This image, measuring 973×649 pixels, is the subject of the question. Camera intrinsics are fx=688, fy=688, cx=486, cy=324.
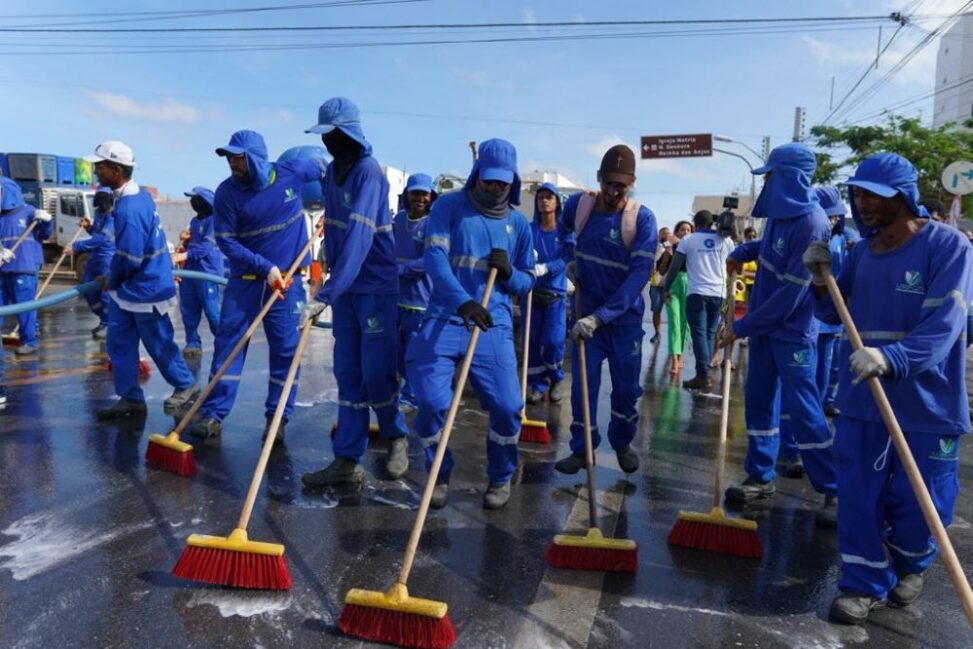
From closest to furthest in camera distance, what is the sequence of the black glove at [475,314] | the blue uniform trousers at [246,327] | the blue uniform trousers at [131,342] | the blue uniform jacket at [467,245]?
the black glove at [475,314]
the blue uniform jacket at [467,245]
the blue uniform trousers at [246,327]
the blue uniform trousers at [131,342]

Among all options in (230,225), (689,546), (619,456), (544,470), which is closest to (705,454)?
(619,456)

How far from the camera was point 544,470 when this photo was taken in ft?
15.7

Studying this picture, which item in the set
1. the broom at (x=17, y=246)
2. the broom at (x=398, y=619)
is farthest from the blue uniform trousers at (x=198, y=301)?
the broom at (x=398, y=619)

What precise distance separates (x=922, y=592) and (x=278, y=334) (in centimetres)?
417

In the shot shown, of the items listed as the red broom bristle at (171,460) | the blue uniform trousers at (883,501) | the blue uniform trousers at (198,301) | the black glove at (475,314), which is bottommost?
the red broom bristle at (171,460)

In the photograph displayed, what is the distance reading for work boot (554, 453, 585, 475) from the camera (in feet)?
15.0

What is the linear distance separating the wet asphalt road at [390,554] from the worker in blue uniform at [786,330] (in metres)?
0.40

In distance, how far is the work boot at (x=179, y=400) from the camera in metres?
5.72

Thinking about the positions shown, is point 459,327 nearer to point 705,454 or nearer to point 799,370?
point 799,370

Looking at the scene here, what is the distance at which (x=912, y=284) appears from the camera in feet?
9.54

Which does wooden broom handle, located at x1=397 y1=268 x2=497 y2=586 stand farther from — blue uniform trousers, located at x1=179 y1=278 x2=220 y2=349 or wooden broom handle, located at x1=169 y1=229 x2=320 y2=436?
blue uniform trousers, located at x1=179 y1=278 x2=220 y2=349

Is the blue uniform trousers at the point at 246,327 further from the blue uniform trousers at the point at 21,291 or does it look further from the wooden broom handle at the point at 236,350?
the blue uniform trousers at the point at 21,291

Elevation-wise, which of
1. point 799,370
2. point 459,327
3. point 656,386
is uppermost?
point 459,327

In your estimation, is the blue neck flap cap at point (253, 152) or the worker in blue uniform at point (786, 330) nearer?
the worker in blue uniform at point (786, 330)
